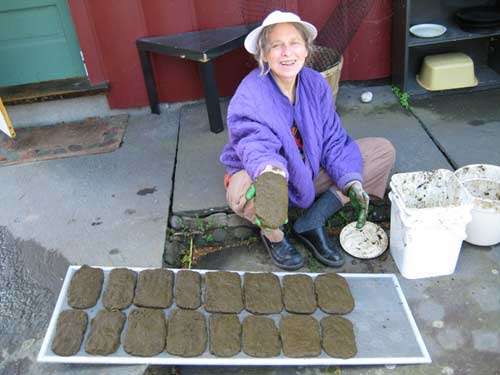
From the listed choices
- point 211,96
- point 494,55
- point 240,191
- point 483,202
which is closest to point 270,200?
point 240,191

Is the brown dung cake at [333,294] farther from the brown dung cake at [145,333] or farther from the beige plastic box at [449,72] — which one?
the beige plastic box at [449,72]

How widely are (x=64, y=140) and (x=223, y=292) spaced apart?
208cm

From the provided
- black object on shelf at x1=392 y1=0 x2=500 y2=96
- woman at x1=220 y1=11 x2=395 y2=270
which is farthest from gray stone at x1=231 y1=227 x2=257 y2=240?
black object on shelf at x1=392 y1=0 x2=500 y2=96

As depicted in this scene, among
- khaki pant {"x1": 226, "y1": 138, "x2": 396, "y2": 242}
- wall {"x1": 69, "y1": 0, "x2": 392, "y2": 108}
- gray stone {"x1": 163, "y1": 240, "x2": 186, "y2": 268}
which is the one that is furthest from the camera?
wall {"x1": 69, "y1": 0, "x2": 392, "y2": 108}

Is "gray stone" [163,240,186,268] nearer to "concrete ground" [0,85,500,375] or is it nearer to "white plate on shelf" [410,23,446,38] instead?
"concrete ground" [0,85,500,375]

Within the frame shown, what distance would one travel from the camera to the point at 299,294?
2.31 metres

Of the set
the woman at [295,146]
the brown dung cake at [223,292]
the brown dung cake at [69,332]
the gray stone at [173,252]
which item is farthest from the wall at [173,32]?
the brown dung cake at [69,332]

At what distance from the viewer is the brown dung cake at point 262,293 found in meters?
2.24

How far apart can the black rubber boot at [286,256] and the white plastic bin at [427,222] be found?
20.0 inches

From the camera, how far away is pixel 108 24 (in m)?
3.66

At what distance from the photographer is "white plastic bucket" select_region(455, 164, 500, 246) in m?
2.43

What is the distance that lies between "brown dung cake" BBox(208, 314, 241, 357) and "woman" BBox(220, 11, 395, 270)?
1.64ft

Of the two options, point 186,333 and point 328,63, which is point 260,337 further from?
point 328,63

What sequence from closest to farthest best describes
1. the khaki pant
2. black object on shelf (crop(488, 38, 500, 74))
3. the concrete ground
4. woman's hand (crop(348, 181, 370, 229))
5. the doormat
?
the concrete ground → woman's hand (crop(348, 181, 370, 229)) → the khaki pant → the doormat → black object on shelf (crop(488, 38, 500, 74))
